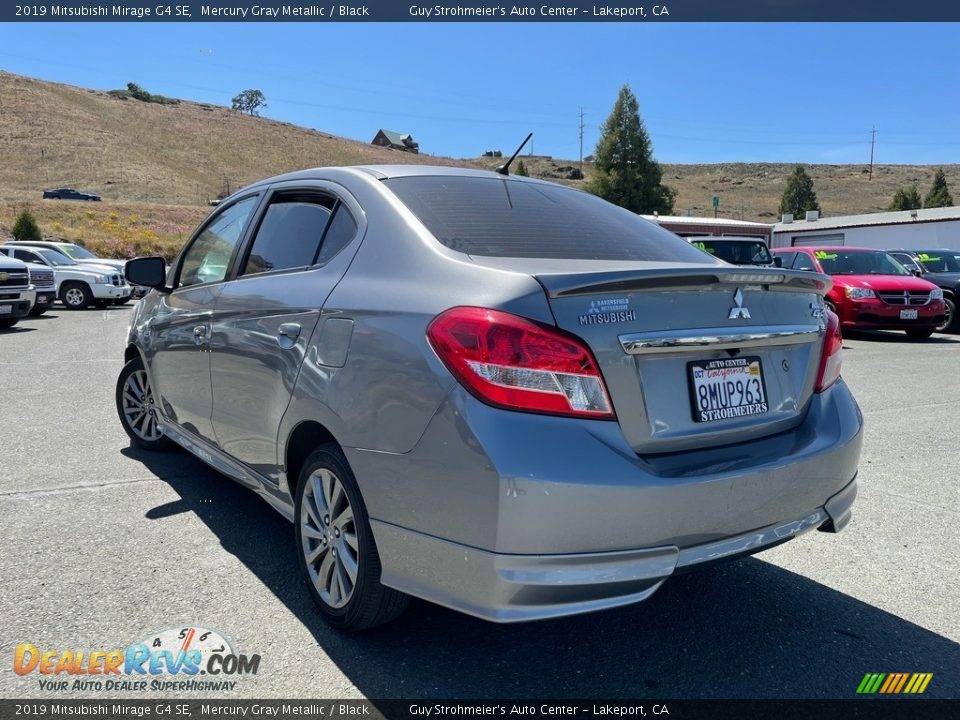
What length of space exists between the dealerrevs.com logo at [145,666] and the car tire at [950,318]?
1518 cm

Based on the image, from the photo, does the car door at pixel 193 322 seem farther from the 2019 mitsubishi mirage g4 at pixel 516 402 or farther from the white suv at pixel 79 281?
the white suv at pixel 79 281

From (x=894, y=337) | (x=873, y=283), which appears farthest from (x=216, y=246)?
(x=894, y=337)

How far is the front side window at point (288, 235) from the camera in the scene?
11.1 feet

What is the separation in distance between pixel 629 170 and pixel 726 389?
66.8 meters

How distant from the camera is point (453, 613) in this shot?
3.13m

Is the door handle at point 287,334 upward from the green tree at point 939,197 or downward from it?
downward

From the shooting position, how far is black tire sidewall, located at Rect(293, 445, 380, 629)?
8.73 feet

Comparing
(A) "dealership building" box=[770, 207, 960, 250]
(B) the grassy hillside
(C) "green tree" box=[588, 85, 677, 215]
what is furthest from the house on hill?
(A) "dealership building" box=[770, 207, 960, 250]

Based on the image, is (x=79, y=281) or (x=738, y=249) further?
(x=79, y=281)

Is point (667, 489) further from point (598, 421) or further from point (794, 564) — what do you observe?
point (794, 564)

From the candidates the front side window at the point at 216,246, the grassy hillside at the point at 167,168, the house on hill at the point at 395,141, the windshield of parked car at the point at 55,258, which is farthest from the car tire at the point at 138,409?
the house on hill at the point at 395,141

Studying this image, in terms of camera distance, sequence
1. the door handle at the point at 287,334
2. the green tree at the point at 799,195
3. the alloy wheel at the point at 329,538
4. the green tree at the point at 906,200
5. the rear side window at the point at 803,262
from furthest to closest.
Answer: the green tree at the point at 799,195 → the green tree at the point at 906,200 → the rear side window at the point at 803,262 → the door handle at the point at 287,334 → the alloy wheel at the point at 329,538

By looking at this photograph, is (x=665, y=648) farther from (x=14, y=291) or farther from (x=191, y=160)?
(x=191, y=160)

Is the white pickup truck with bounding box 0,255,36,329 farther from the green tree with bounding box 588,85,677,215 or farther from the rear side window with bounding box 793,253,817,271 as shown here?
the green tree with bounding box 588,85,677,215
